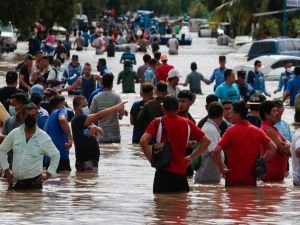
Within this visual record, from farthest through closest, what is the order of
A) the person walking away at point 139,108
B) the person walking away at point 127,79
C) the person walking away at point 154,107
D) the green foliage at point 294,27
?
1. the green foliage at point 294,27
2. the person walking away at point 127,79
3. the person walking away at point 139,108
4. the person walking away at point 154,107

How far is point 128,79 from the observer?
38812 mm

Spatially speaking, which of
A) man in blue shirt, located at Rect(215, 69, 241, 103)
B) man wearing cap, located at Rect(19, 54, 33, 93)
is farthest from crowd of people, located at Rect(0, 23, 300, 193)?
man wearing cap, located at Rect(19, 54, 33, 93)

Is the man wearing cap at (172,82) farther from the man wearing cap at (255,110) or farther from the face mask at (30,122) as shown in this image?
the face mask at (30,122)

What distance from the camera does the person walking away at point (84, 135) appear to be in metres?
18.0

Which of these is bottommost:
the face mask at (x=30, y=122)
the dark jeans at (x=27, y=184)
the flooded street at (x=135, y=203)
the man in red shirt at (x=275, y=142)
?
the flooded street at (x=135, y=203)

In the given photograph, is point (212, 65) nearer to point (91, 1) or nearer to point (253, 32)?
point (253, 32)

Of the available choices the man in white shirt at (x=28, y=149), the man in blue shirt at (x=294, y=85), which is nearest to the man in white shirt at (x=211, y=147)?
the man in white shirt at (x=28, y=149)

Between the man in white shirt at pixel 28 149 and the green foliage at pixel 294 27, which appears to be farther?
the green foliage at pixel 294 27

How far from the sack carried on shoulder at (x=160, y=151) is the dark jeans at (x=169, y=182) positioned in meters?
0.24

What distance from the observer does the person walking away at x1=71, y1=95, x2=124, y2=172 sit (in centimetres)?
1795

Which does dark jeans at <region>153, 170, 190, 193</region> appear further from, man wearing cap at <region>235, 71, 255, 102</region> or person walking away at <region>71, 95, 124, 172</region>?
man wearing cap at <region>235, 71, 255, 102</region>

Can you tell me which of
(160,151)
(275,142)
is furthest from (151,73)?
A: (160,151)

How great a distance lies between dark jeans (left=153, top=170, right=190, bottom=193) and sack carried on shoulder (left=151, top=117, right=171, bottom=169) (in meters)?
0.24

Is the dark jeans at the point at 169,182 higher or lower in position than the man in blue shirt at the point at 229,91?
lower
